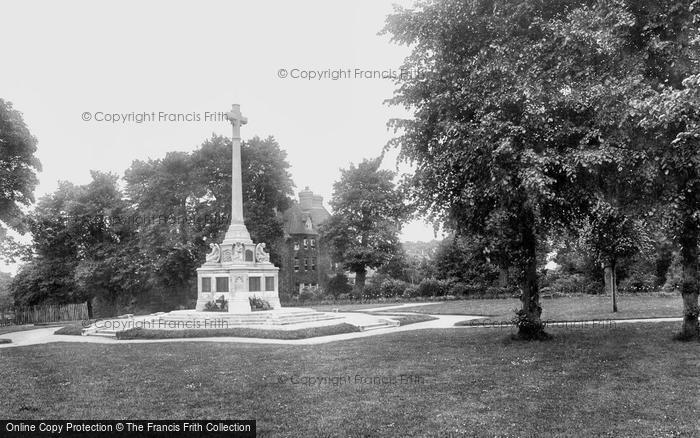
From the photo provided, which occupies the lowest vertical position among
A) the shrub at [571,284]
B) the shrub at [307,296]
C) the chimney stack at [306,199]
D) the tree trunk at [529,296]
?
the shrub at [307,296]

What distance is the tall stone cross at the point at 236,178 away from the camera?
32.2 metres

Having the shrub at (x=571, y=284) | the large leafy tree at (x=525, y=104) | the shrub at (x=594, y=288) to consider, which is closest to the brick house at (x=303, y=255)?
the shrub at (x=571, y=284)

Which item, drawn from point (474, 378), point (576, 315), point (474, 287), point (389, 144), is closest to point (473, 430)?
point (474, 378)

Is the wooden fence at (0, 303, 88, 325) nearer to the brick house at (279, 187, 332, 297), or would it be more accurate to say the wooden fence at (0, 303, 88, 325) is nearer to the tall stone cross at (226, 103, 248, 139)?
the tall stone cross at (226, 103, 248, 139)

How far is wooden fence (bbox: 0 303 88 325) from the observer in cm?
3872

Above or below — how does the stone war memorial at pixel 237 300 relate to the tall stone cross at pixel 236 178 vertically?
below

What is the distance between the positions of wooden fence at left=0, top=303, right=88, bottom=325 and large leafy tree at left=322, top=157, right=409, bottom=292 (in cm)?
2406

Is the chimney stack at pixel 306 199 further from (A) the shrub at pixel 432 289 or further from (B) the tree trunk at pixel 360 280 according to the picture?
(A) the shrub at pixel 432 289

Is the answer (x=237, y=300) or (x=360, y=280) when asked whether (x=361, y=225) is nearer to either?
(x=360, y=280)

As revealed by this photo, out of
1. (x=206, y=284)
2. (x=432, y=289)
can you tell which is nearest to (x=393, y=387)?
(x=206, y=284)

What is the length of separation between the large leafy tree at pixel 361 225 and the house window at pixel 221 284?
23.7 metres
